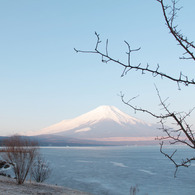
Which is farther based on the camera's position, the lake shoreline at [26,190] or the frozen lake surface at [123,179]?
the frozen lake surface at [123,179]

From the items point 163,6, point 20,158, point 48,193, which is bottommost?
point 48,193

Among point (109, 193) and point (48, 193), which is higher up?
point (48, 193)

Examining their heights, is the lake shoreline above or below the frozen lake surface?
above

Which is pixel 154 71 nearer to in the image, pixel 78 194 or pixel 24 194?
pixel 24 194

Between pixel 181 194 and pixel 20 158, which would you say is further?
pixel 181 194

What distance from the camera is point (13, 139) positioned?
2034 centimetres

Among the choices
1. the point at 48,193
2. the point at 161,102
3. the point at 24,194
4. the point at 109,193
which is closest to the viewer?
the point at 161,102

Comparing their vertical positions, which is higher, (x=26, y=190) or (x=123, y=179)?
(x=26, y=190)

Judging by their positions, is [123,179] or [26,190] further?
[123,179]

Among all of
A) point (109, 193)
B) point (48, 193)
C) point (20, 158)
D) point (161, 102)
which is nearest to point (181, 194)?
point (109, 193)

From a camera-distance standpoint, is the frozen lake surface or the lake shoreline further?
the frozen lake surface

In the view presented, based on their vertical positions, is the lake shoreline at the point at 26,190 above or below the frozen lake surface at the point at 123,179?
above

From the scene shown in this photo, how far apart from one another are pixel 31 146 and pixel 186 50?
66.3 ft

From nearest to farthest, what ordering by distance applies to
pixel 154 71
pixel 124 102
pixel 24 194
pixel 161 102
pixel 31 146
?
pixel 154 71 < pixel 124 102 < pixel 161 102 < pixel 24 194 < pixel 31 146
